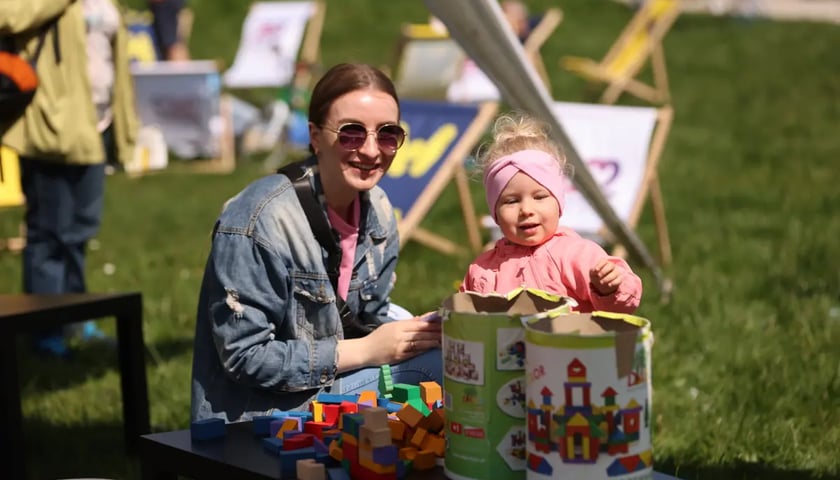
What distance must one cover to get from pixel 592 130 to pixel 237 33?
11247 millimetres

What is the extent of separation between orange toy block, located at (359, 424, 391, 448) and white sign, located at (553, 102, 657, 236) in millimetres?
4718

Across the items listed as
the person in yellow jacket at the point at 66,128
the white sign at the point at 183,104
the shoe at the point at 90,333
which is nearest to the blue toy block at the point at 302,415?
the person in yellow jacket at the point at 66,128

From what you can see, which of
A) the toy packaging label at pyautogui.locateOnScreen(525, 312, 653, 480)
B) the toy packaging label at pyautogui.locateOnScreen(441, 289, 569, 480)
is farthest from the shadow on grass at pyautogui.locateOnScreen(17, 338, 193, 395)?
the toy packaging label at pyautogui.locateOnScreen(525, 312, 653, 480)

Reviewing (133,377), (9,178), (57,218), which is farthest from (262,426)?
(57,218)

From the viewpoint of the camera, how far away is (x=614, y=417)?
6.42ft

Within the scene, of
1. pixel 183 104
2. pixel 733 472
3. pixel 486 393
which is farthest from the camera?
pixel 183 104

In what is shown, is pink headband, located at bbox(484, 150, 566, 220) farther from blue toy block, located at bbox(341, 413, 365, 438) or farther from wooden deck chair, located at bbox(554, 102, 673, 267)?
wooden deck chair, located at bbox(554, 102, 673, 267)

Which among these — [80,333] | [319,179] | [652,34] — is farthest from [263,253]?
[652,34]

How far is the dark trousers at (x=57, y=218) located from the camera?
506 centimetres

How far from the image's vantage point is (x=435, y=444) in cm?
230

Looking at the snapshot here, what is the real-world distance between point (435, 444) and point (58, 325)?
1949 mm

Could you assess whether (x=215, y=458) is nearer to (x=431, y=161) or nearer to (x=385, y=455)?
(x=385, y=455)

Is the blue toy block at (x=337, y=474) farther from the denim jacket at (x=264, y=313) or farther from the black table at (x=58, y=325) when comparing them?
the black table at (x=58, y=325)

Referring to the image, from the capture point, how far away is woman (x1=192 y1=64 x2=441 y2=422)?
2816mm
